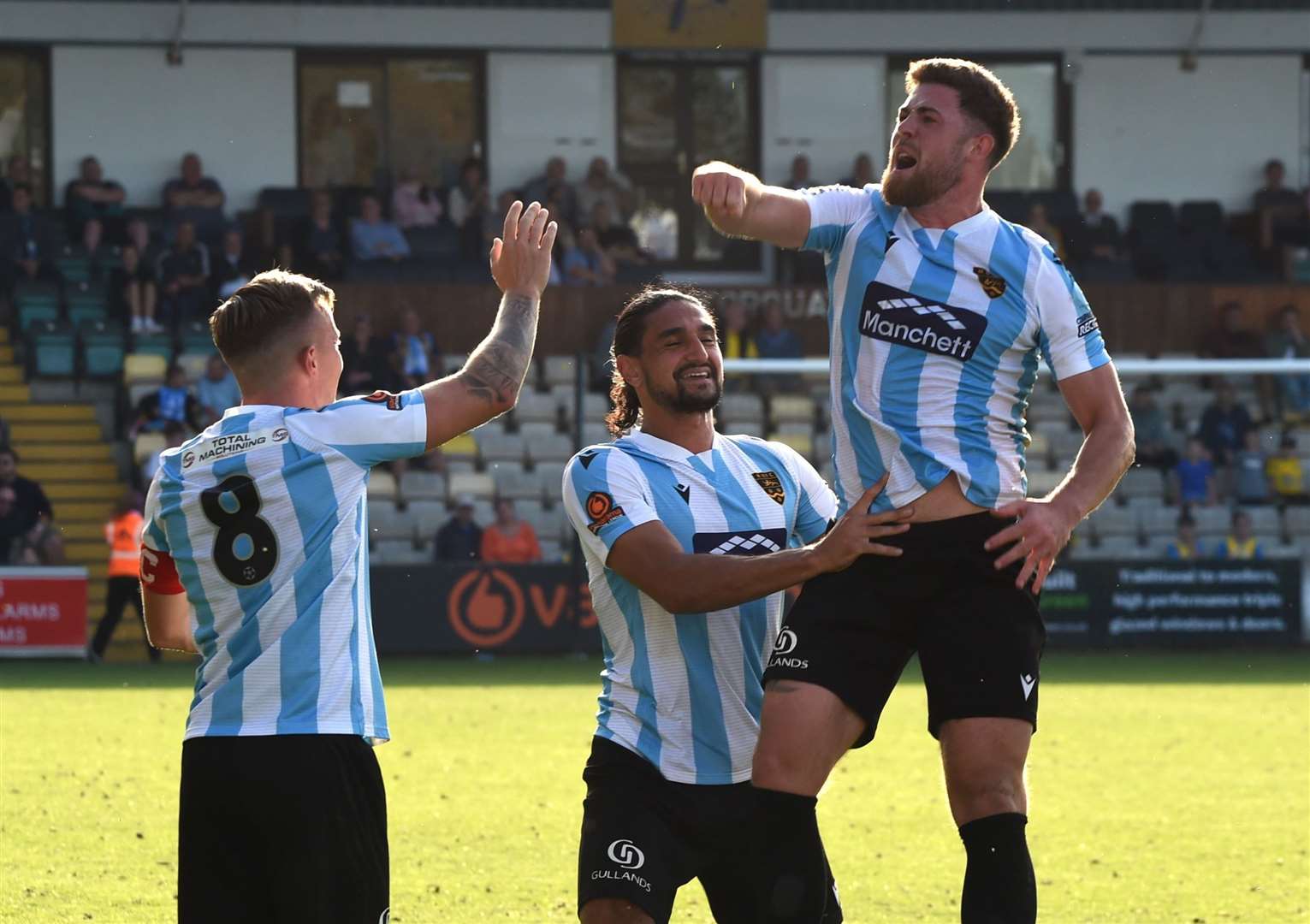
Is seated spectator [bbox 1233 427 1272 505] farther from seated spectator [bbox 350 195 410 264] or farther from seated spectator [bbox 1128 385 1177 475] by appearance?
seated spectator [bbox 350 195 410 264]

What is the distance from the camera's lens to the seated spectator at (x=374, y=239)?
21594mm

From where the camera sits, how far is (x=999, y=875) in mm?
4250

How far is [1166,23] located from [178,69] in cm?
1264

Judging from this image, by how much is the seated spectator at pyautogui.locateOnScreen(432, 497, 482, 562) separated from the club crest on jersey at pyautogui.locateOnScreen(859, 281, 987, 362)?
543 inches

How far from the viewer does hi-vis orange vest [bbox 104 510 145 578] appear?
16.9m

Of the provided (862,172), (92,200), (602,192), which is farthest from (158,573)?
(862,172)

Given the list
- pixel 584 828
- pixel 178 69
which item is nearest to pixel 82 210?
pixel 178 69

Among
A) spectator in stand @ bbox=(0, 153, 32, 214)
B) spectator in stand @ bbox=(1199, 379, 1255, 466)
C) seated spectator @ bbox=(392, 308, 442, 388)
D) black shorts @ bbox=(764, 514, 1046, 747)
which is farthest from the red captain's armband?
spectator in stand @ bbox=(0, 153, 32, 214)

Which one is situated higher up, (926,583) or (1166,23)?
(1166,23)

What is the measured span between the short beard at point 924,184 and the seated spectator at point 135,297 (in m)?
16.9

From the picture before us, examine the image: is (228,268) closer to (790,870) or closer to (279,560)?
(279,560)

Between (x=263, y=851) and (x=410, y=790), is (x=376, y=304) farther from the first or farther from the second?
(x=263, y=851)

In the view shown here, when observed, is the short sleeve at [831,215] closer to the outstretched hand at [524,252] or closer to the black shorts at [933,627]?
the outstretched hand at [524,252]

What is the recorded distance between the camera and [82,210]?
21.6 meters
